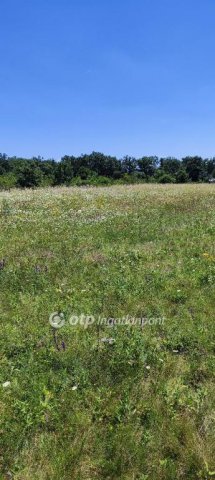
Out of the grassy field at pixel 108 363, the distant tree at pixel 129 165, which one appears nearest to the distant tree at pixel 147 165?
the distant tree at pixel 129 165

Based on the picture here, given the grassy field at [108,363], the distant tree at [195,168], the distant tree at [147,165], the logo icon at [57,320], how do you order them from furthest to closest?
the distant tree at [147,165], the distant tree at [195,168], the logo icon at [57,320], the grassy field at [108,363]

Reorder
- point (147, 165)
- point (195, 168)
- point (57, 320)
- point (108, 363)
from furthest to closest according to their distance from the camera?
point (147, 165) → point (195, 168) → point (57, 320) → point (108, 363)

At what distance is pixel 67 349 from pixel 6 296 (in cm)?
284

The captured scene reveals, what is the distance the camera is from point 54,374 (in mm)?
5609

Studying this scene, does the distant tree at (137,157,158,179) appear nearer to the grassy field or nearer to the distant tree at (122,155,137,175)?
the distant tree at (122,155,137,175)

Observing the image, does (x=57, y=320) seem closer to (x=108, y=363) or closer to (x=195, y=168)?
(x=108, y=363)

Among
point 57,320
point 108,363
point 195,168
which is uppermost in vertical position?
point 195,168

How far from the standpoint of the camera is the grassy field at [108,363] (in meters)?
4.32

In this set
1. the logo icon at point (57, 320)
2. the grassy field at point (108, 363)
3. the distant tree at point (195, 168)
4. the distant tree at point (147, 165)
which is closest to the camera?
the grassy field at point (108, 363)

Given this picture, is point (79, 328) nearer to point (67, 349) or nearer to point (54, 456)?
point (67, 349)

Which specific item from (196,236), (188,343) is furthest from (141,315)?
(196,236)

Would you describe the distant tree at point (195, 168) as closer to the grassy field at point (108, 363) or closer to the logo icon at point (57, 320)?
the grassy field at point (108, 363)

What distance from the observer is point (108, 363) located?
5871 mm

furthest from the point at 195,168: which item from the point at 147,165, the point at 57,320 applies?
the point at 57,320
